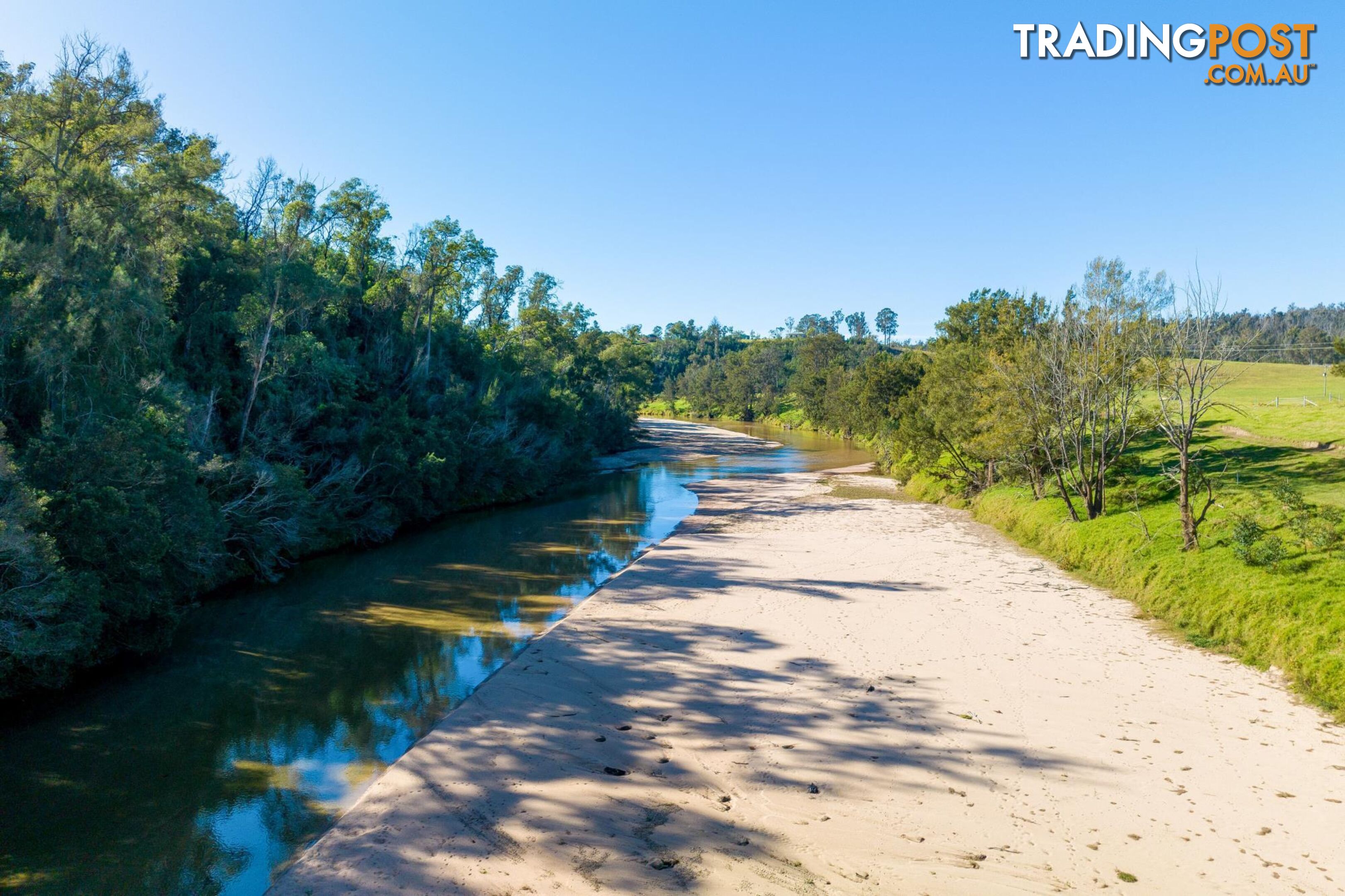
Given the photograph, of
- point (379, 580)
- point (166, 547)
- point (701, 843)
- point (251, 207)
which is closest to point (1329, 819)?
point (701, 843)

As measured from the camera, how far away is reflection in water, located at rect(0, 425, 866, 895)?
28.5 ft

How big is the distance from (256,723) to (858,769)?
395 inches

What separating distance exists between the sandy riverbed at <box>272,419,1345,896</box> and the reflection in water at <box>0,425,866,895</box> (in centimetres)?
127

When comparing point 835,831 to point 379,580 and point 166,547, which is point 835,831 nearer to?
point 166,547

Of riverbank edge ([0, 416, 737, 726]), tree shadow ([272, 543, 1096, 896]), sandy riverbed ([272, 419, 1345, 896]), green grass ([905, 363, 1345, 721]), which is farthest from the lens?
green grass ([905, 363, 1345, 721])

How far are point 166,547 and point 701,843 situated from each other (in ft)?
39.5

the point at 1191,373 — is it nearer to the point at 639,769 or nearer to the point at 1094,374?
the point at 1094,374

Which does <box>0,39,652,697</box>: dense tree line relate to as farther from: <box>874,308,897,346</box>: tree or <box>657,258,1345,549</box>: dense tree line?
<box>874,308,897,346</box>: tree

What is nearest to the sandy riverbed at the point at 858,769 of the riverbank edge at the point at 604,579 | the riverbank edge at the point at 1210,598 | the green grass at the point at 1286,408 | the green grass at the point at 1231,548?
the riverbank edge at the point at 604,579

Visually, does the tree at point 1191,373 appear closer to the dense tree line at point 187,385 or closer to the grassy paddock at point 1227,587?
the grassy paddock at point 1227,587

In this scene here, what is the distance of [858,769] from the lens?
32.3 feet

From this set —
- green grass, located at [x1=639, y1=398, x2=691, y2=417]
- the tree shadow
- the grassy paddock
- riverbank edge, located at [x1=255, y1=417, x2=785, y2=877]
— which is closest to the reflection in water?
riverbank edge, located at [x1=255, y1=417, x2=785, y2=877]

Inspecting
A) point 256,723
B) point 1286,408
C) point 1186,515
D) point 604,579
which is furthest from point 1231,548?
point 1286,408

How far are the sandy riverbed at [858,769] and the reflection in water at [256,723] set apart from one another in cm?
127
